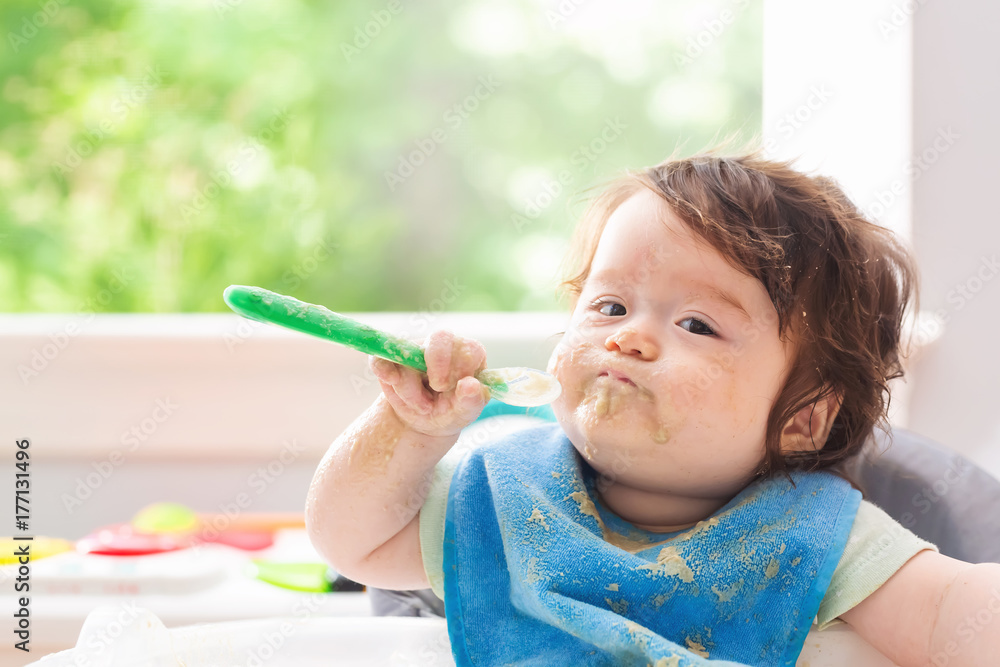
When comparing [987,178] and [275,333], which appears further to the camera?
[275,333]

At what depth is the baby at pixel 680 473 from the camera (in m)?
0.61

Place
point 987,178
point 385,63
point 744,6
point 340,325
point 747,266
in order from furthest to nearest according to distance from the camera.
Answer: point 385,63, point 744,6, point 987,178, point 747,266, point 340,325

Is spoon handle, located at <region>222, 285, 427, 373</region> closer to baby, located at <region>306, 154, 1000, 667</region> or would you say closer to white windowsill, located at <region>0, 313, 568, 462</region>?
baby, located at <region>306, 154, 1000, 667</region>

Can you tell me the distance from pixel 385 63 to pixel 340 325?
174 centimetres

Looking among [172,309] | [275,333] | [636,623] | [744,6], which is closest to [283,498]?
[275,333]

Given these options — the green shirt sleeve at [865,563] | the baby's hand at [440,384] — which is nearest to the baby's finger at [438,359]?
the baby's hand at [440,384]

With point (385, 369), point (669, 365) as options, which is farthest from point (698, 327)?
point (385, 369)

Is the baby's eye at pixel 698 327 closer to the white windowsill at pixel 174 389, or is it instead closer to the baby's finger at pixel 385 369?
the baby's finger at pixel 385 369

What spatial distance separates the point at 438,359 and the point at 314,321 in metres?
0.10

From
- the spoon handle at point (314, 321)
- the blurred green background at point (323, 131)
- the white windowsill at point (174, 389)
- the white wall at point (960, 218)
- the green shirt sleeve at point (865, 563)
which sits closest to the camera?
the spoon handle at point (314, 321)

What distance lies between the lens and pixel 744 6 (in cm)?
194

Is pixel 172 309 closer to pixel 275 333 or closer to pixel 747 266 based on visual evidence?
pixel 275 333

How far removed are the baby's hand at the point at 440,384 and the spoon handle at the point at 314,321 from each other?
0.06ft

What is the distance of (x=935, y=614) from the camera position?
0.59 meters
